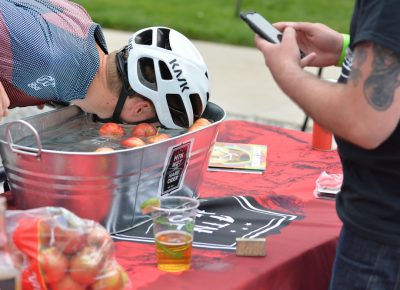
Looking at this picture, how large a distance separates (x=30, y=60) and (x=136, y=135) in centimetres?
41

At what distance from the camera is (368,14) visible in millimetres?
1627

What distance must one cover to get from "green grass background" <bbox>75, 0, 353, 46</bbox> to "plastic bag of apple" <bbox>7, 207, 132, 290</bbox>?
736 cm

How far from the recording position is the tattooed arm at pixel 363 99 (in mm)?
1633

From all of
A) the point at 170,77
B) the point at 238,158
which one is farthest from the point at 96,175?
the point at 238,158

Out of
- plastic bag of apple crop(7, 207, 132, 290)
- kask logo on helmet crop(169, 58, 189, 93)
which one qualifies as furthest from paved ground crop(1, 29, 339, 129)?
plastic bag of apple crop(7, 207, 132, 290)

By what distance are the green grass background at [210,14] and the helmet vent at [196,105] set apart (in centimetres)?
632

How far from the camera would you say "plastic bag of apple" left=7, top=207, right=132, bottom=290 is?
164 cm

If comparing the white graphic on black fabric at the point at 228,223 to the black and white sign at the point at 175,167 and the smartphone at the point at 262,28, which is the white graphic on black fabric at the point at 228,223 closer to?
the black and white sign at the point at 175,167

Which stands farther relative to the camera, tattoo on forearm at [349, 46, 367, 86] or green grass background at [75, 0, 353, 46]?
green grass background at [75, 0, 353, 46]

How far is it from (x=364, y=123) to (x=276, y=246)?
0.62 meters

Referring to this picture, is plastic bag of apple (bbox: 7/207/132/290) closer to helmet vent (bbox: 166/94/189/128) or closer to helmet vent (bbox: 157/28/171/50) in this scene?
helmet vent (bbox: 166/94/189/128)

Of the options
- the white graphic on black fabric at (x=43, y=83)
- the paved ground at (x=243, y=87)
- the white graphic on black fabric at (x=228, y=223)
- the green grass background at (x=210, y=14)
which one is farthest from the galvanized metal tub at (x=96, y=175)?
the green grass background at (x=210, y=14)

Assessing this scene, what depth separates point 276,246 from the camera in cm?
216

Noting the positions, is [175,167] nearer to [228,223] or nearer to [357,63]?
[228,223]
